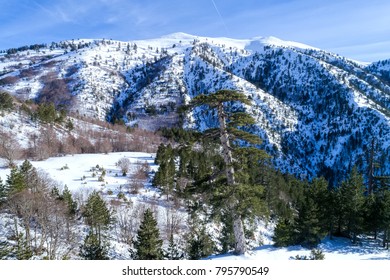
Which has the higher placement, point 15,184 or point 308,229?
point 15,184

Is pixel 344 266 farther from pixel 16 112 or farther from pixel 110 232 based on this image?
pixel 16 112

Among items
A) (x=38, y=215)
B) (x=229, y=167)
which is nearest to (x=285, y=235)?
(x=229, y=167)

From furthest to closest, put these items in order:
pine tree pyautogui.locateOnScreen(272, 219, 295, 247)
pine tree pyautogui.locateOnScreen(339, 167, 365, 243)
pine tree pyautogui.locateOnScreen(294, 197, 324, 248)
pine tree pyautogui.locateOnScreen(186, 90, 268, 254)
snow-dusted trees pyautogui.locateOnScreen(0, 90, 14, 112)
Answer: snow-dusted trees pyautogui.locateOnScreen(0, 90, 14, 112)
pine tree pyautogui.locateOnScreen(339, 167, 365, 243)
pine tree pyautogui.locateOnScreen(294, 197, 324, 248)
pine tree pyautogui.locateOnScreen(272, 219, 295, 247)
pine tree pyautogui.locateOnScreen(186, 90, 268, 254)

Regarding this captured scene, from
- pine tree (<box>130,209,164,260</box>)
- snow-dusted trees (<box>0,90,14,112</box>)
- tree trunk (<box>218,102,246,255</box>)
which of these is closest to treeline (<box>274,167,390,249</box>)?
pine tree (<box>130,209,164,260</box>)

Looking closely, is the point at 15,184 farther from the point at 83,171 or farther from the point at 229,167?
the point at 229,167

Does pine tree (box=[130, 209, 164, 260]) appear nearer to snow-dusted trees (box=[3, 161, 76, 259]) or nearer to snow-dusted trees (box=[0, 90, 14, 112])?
snow-dusted trees (box=[3, 161, 76, 259])

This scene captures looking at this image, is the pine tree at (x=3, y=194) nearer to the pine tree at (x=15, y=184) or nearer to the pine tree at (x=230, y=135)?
the pine tree at (x=15, y=184)

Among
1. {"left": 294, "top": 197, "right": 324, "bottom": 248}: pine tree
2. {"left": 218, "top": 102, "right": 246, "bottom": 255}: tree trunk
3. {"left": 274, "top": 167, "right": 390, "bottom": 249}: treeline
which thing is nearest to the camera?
{"left": 218, "top": 102, "right": 246, "bottom": 255}: tree trunk

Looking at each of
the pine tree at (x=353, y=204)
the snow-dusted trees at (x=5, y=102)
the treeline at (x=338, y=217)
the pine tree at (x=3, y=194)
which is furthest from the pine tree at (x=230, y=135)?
the snow-dusted trees at (x=5, y=102)

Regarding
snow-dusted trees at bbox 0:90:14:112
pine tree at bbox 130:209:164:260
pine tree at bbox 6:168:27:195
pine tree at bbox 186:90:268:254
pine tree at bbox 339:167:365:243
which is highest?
snow-dusted trees at bbox 0:90:14:112

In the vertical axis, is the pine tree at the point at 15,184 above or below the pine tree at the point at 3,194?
above

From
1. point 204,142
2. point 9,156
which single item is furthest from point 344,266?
point 9,156

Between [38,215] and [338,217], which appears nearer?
[38,215]

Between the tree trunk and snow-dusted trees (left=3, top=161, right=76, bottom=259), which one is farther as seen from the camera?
snow-dusted trees (left=3, top=161, right=76, bottom=259)
